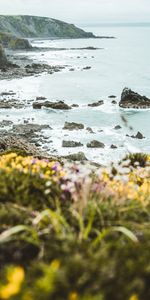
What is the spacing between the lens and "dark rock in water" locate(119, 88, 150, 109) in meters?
56.1

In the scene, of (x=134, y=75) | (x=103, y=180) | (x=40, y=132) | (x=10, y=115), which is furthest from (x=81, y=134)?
(x=134, y=75)

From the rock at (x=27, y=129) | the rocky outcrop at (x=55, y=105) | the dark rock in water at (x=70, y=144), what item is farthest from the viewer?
the rocky outcrop at (x=55, y=105)

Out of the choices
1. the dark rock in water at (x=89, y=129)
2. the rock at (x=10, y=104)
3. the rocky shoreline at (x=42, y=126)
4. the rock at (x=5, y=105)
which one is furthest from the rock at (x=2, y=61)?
the dark rock in water at (x=89, y=129)

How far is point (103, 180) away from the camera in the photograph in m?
5.59

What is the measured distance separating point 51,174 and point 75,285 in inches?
108

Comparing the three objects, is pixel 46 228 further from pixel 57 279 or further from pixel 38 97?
pixel 38 97

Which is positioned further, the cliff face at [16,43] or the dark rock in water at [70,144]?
the cliff face at [16,43]

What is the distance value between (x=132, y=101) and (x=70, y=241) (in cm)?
5452

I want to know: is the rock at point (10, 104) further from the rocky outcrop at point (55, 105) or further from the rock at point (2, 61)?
the rock at point (2, 61)

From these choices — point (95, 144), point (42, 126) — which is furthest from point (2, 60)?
point (95, 144)

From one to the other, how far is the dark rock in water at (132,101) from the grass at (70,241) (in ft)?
168

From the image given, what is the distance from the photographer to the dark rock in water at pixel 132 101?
56.1 m

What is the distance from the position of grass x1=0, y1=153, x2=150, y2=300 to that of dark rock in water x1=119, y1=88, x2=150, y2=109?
168 feet

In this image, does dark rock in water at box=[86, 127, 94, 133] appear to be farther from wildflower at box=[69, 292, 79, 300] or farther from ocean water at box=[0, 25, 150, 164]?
wildflower at box=[69, 292, 79, 300]
